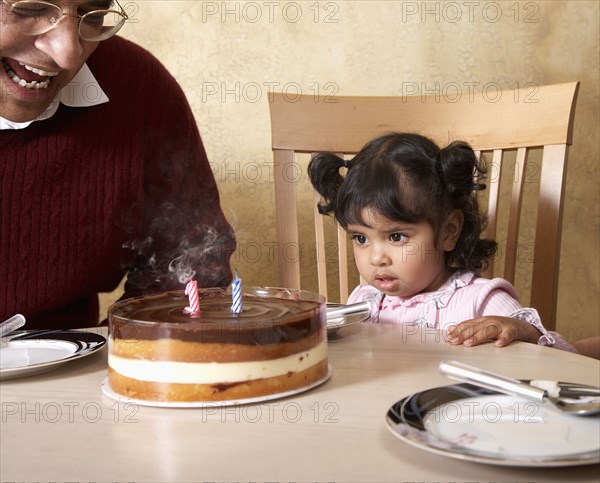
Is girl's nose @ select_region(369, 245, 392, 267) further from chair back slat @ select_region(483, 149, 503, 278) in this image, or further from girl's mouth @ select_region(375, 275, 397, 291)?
chair back slat @ select_region(483, 149, 503, 278)

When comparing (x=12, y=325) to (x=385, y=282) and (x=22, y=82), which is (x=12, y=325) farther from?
(x=385, y=282)

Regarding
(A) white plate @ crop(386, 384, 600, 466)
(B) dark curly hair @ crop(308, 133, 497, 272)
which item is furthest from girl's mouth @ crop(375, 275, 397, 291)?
(A) white plate @ crop(386, 384, 600, 466)

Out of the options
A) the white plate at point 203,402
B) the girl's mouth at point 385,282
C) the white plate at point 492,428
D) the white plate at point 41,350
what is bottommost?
the girl's mouth at point 385,282

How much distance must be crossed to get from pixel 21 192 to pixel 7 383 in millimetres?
709

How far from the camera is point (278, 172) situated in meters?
1.80

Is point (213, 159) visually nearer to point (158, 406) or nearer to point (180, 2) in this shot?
point (180, 2)

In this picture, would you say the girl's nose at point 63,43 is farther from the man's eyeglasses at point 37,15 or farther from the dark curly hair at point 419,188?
the dark curly hair at point 419,188

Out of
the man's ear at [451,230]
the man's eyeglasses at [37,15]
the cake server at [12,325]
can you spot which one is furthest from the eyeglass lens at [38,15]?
the man's ear at [451,230]

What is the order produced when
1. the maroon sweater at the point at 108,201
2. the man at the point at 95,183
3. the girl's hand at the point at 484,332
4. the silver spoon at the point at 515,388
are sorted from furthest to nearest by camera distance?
1. the maroon sweater at the point at 108,201
2. the man at the point at 95,183
3. the girl's hand at the point at 484,332
4. the silver spoon at the point at 515,388

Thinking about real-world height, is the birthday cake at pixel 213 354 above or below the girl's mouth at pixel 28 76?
below

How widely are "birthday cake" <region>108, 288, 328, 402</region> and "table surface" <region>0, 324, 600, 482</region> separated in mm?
20

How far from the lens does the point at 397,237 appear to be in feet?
5.23

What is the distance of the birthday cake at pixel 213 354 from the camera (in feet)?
2.63

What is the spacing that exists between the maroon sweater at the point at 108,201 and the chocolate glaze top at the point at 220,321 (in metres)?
0.45
